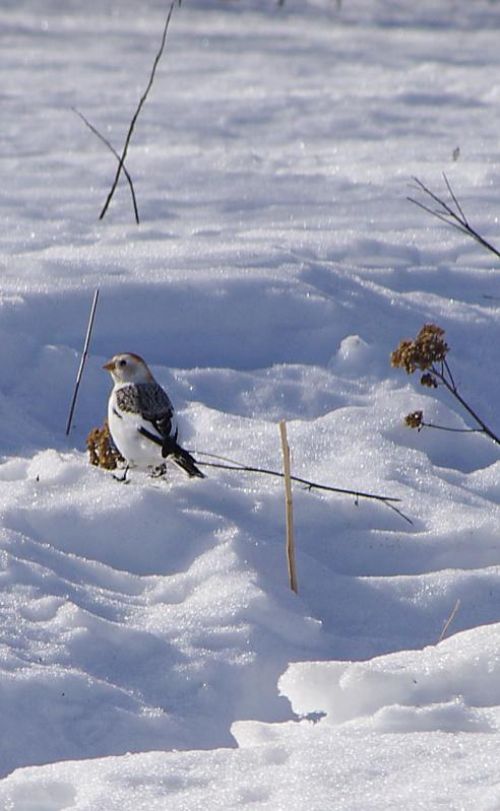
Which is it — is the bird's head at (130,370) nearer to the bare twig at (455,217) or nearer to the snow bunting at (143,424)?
the snow bunting at (143,424)

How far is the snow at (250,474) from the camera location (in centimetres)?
276

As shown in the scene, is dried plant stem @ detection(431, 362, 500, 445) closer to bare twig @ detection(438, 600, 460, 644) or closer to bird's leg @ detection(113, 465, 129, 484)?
bare twig @ detection(438, 600, 460, 644)

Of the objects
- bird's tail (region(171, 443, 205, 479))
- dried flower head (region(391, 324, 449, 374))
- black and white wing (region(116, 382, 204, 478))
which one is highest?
dried flower head (region(391, 324, 449, 374))

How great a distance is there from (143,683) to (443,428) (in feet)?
6.00

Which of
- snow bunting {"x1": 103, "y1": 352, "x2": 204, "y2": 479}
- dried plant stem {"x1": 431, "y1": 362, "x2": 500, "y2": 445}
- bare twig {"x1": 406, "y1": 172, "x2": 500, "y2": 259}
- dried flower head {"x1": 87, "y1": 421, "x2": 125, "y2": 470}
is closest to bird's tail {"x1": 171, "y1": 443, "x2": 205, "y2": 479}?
snow bunting {"x1": 103, "y1": 352, "x2": 204, "y2": 479}

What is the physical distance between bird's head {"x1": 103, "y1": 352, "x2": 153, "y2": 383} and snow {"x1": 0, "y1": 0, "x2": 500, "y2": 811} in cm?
31

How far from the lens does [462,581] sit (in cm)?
385

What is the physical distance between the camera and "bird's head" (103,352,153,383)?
462cm

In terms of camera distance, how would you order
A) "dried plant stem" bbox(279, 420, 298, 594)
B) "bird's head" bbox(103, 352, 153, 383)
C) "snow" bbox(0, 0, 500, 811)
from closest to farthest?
1. "snow" bbox(0, 0, 500, 811)
2. "dried plant stem" bbox(279, 420, 298, 594)
3. "bird's head" bbox(103, 352, 153, 383)

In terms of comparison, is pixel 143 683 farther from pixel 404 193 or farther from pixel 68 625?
pixel 404 193

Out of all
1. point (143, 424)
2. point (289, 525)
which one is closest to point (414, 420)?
point (143, 424)

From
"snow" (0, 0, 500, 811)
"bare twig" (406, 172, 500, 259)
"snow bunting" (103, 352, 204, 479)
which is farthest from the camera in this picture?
"snow bunting" (103, 352, 204, 479)

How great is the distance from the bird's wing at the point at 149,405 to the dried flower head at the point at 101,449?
0.12m

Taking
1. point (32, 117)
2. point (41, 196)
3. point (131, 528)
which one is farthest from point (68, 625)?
point (32, 117)
